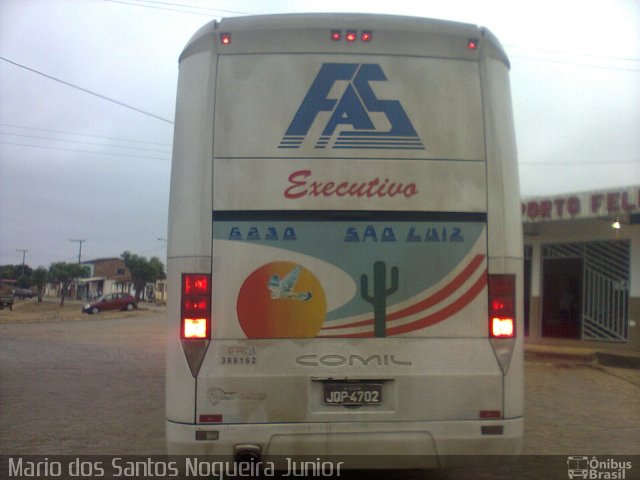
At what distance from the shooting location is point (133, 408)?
1018 centimetres

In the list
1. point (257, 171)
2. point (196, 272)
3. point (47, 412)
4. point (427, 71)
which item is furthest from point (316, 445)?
point (47, 412)

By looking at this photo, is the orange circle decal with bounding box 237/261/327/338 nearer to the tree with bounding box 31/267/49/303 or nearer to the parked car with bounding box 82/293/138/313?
the parked car with bounding box 82/293/138/313

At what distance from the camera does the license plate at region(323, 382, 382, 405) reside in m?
5.02

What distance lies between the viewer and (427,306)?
5121 millimetres

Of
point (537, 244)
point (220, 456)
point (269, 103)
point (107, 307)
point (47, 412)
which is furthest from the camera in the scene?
point (107, 307)

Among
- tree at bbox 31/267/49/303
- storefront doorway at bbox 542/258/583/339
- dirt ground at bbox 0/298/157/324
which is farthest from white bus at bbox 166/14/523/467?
tree at bbox 31/267/49/303

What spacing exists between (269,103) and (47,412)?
Answer: 21.5 feet

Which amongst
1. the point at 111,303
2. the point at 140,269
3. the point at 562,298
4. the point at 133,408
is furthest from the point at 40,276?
the point at 133,408

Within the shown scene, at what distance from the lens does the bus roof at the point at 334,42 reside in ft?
17.4

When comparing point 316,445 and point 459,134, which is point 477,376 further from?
point 459,134

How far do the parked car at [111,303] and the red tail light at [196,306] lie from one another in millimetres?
45069

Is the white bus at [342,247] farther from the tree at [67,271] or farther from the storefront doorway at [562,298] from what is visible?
the tree at [67,271]

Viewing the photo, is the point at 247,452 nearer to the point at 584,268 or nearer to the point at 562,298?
the point at 584,268

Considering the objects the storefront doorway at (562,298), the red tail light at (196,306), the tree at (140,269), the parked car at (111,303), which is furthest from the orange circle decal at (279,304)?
the tree at (140,269)
